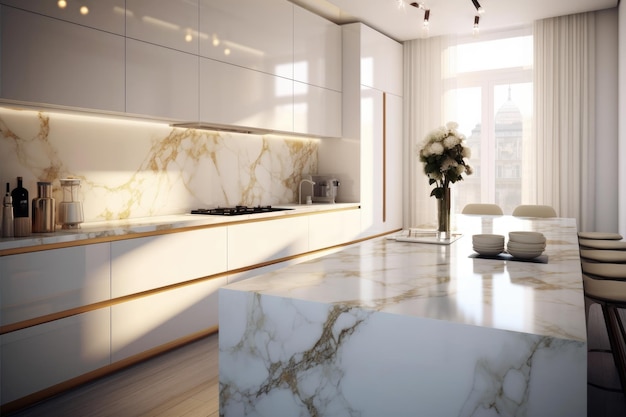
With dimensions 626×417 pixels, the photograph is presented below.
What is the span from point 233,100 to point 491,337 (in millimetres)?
3155

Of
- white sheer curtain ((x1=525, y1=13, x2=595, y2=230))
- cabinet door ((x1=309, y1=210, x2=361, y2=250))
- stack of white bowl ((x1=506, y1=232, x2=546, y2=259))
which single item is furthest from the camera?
A: white sheer curtain ((x1=525, y1=13, x2=595, y2=230))

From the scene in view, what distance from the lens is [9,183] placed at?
2.75 metres

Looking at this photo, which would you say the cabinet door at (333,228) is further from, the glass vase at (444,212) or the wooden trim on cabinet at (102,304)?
the glass vase at (444,212)

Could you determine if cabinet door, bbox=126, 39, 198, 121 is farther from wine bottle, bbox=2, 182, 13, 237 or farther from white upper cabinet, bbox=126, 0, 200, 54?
wine bottle, bbox=2, 182, 13, 237

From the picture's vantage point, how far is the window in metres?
5.87

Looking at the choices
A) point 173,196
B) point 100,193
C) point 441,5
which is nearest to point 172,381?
point 100,193

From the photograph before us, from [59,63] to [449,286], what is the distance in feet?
7.75

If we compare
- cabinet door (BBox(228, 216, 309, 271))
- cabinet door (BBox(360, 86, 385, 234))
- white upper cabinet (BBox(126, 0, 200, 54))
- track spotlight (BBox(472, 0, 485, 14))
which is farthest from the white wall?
white upper cabinet (BBox(126, 0, 200, 54))

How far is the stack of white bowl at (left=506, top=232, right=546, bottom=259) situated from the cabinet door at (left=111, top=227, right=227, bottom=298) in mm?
2021

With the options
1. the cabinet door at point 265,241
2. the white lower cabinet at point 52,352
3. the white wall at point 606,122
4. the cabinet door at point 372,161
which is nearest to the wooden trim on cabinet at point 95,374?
the white lower cabinet at point 52,352

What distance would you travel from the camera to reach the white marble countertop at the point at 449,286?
128 centimetres

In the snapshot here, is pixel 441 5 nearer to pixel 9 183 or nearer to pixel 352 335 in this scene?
A: pixel 9 183

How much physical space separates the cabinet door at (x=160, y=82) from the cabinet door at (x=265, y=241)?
92 cm

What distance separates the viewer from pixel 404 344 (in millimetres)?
1305
